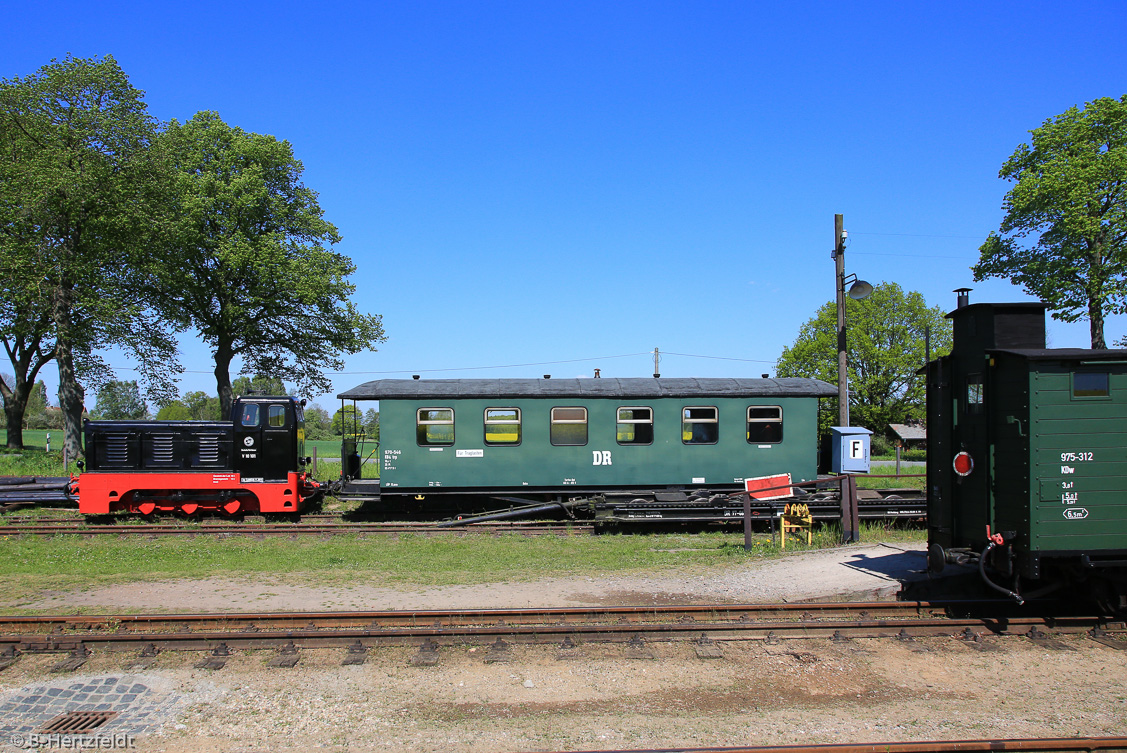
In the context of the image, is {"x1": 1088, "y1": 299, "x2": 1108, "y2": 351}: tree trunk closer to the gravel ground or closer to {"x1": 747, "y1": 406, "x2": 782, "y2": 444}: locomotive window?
{"x1": 747, "y1": 406, "x2": 782, "y2": 444}: locomotive window

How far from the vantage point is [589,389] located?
14.9m

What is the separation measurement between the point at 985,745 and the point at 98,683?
750 centimetres

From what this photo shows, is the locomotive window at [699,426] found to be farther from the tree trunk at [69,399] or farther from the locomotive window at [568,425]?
the tree trunk at [69,399]

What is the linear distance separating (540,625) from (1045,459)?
226 inches

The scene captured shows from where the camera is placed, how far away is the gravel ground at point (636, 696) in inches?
199

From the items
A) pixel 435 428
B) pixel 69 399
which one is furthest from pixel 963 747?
pixel 69 399

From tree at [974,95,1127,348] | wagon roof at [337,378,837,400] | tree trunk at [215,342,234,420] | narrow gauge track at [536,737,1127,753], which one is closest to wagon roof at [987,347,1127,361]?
narrow gauge track at [536,737,1127,753]

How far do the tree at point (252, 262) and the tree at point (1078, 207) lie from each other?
3037cm

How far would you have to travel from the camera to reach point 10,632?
7199 millimetres

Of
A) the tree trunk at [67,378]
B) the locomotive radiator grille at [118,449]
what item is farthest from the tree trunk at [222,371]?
the locomotive radiator grille at [118,449]

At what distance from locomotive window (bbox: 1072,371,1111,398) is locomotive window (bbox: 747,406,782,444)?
7.89 meters

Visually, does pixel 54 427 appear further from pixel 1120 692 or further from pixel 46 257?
pixel 1120 692

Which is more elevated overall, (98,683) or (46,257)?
(46,257)

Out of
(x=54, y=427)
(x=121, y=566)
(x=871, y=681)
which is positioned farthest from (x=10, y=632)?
(x=54, y=427)
